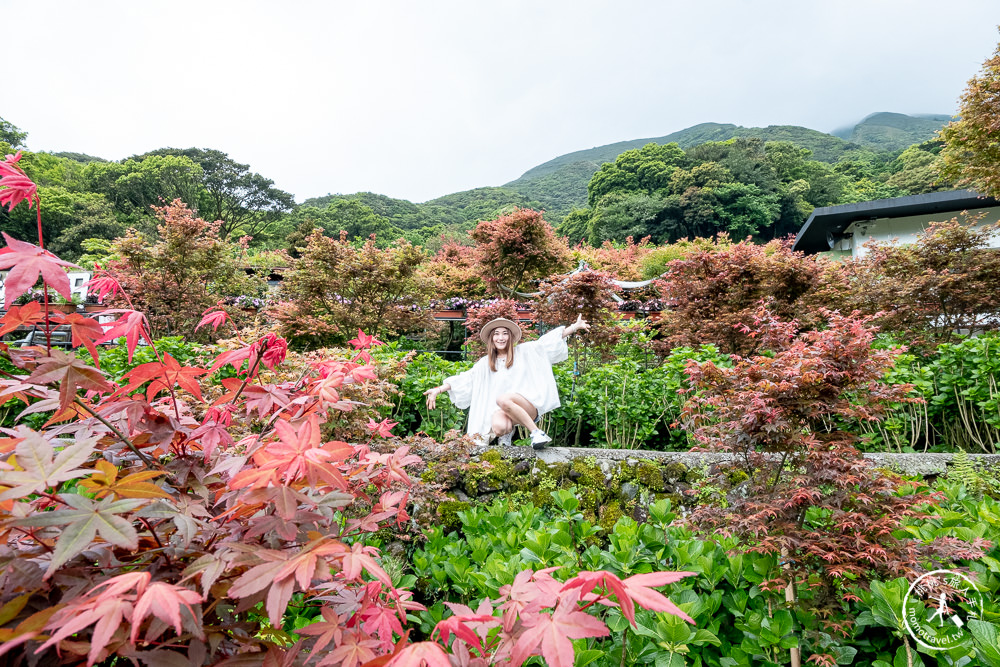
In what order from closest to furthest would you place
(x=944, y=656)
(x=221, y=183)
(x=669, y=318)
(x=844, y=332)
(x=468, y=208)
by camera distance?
1. (x=944, y=656)
2. (x=844, y=332)
3. (x=669, y=318)
4. (x=221, y=183)
5. (x=468, y=208)

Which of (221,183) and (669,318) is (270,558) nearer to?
(669,318)

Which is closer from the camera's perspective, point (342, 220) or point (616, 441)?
point (616, 441)

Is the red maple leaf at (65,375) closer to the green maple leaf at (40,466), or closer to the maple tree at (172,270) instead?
the green maple leaf at (40,466)

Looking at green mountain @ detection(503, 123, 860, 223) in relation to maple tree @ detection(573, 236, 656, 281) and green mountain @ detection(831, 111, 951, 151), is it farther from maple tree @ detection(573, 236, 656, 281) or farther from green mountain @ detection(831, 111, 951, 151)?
maple tree @ detection(573, 236, 656, 281)

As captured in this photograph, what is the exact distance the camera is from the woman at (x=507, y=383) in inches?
159

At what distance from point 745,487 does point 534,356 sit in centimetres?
230

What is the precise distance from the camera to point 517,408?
394 cm

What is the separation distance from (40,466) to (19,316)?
1.32 feet

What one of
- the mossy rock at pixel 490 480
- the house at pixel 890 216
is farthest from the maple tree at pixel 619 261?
the mossy rock at pixel 490 480

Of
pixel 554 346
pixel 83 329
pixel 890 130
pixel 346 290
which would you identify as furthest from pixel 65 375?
pixel 890 130

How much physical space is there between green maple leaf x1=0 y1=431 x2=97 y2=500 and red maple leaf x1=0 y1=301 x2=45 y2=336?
0.96 feet

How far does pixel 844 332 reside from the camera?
2.07m

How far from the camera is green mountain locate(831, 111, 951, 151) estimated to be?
53562 mm

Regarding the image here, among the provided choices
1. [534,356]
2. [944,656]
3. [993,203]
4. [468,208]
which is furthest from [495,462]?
[468,208]
